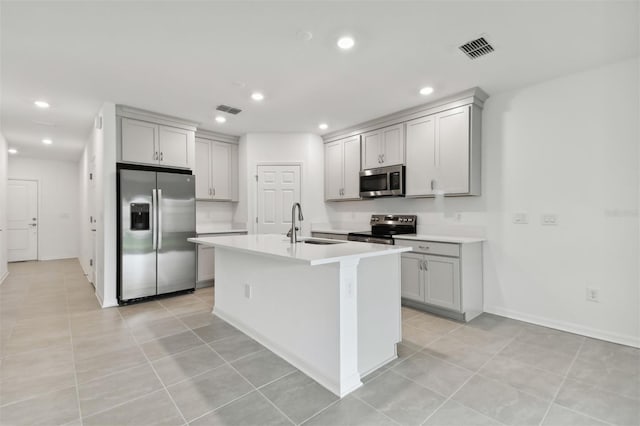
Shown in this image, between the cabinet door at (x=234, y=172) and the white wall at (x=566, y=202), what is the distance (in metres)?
3.57

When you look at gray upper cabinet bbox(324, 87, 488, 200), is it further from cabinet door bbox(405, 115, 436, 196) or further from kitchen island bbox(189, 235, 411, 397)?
kitchen island bbox(189, 235, 411, 397)

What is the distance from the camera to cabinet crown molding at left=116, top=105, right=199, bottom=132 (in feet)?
12.6

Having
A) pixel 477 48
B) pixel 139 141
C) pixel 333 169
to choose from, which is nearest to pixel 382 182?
pixel 333 169

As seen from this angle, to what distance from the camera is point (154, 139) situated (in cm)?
410

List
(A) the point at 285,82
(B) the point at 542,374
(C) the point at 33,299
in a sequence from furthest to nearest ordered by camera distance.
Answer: (C) the point at 33,299, (A) the point at 285,82, (B) the point at 542,374

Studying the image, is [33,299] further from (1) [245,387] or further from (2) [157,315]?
(1) [245,387]

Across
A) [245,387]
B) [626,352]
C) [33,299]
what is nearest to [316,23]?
[245,387]

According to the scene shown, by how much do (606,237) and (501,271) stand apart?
3.16ft

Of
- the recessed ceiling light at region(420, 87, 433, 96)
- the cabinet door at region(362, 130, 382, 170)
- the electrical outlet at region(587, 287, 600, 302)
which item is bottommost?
the electrical outlet at region(587, 287, 600, 302)

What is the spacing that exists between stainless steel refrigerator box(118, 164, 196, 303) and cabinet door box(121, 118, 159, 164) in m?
0.15

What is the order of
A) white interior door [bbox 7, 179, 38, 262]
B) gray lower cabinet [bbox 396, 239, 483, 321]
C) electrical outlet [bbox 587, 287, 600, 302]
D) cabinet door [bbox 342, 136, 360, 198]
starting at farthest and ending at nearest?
white interior door [bbox 7, 179, 38, 262] < cabinet door [bbox 342, 136, 360, 198] < gray lower cabinet [bbox 396, 239, 483, 321] < electrical outlet [bbox 587, 287, 600, 302]

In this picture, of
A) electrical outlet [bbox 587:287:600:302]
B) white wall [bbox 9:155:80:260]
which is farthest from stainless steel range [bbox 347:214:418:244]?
white wall [bbox 9:155:80:260]

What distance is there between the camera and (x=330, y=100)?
144 inches

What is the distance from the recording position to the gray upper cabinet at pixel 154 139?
12.7 ft
